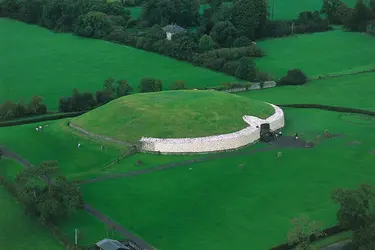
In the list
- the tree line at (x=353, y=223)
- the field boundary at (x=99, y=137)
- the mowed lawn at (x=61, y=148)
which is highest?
the tree line at (x=353, y=223)

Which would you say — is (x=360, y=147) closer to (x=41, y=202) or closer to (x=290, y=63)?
(x=41, y=202)

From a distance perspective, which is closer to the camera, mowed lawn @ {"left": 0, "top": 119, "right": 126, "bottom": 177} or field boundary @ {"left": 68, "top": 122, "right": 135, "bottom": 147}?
mowed lawn @ {"left": 0, "top": 119, "right": 126, "bottom": 177}

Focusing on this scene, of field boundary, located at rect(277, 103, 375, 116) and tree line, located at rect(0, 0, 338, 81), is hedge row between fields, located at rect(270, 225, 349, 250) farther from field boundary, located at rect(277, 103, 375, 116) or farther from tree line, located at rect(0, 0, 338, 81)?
tree line, located at rect(0, 0, 338, 81)

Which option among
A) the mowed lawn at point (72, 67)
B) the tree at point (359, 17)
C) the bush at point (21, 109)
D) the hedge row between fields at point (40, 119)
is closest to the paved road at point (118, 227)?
the hedge row between fields at point (40, 119)

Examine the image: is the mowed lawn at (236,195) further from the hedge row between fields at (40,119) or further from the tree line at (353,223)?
the hedge row between fields at (40,119)

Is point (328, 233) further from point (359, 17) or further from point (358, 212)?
point (359, 17)

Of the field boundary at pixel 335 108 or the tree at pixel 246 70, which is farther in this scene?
the tree at pixel 246 70

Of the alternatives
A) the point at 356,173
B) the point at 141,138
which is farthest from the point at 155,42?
the point at 356,173

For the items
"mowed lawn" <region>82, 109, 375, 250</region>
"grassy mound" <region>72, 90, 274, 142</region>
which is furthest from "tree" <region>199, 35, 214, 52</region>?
"mowed lawn" <region>82, 109, 375, 250</region>
